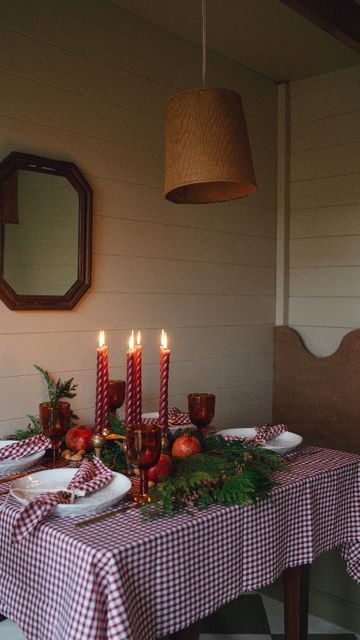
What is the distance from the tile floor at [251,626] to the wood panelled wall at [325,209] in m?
1.20

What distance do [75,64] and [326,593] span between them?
2.29 metres

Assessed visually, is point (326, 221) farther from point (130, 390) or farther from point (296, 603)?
point (296, 603)

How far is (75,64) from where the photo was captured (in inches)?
89.7

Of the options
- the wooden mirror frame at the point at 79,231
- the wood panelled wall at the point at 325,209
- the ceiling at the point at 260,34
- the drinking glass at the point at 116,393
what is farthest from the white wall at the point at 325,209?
the drinking glass at the point at 116,393

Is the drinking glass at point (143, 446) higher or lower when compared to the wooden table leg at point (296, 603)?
higher

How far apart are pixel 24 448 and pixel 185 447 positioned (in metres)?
0.43

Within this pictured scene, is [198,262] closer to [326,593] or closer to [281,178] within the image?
[281,178]

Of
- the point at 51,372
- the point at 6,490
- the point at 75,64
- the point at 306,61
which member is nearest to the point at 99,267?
the point at 51,372

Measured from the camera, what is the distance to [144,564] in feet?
3.92

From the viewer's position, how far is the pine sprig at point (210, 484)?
4.48 ft

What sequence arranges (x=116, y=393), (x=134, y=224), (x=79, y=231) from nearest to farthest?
(x=116, y=393) < (x=79, y=231) < (x=134, y=224)

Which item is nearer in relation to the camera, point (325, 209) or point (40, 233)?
point (40, 233)

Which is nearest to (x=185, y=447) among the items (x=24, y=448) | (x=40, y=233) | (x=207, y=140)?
(x=24, y=448)

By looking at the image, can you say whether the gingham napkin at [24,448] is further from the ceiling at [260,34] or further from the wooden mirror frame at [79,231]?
the ceiling at [260,34]
